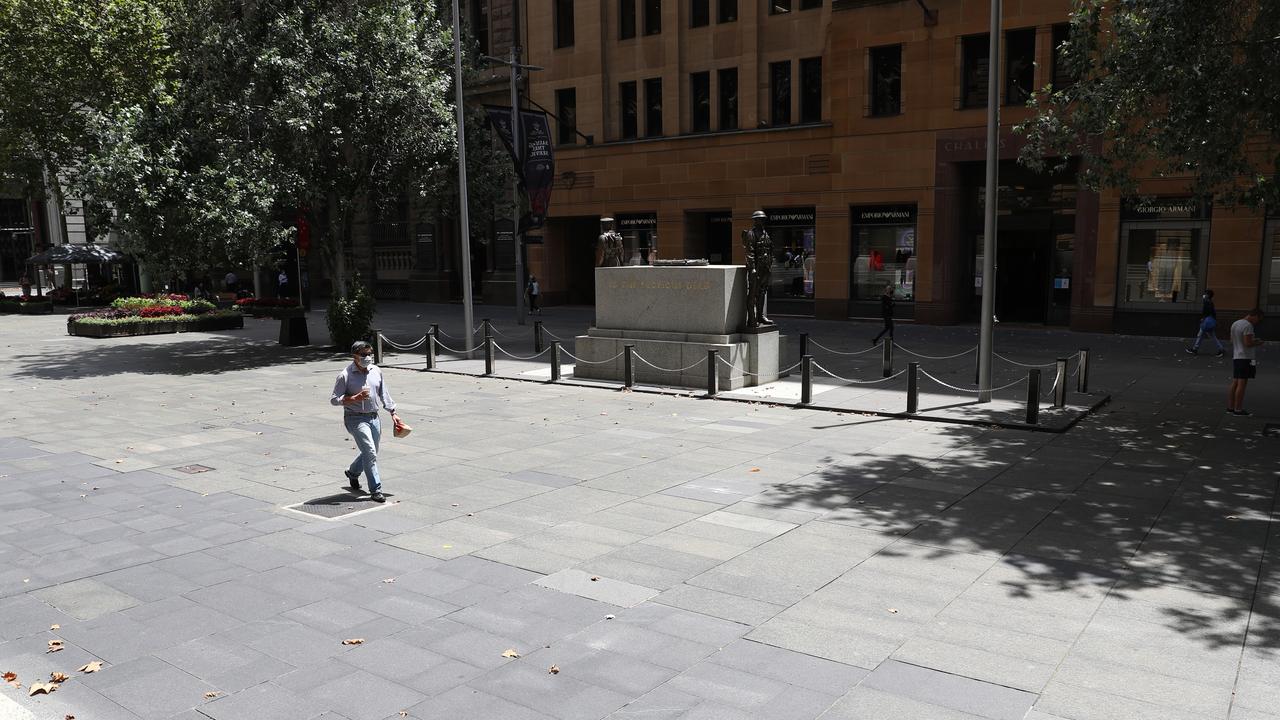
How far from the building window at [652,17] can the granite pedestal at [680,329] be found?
18.4 metres

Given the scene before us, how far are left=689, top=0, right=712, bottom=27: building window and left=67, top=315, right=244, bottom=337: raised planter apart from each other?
20.1 m

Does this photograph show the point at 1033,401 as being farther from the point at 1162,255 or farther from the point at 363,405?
the point at 1162,255

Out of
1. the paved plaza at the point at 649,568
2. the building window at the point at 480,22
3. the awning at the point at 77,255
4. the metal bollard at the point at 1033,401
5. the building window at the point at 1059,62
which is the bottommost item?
the paved plaza at the point at 649,568

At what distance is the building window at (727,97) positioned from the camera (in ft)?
107

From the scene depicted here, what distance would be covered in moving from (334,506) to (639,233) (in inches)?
1060

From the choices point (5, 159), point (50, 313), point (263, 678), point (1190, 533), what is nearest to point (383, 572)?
point (263, 678)

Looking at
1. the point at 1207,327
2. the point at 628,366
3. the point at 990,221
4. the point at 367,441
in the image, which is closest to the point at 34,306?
the point at 628,366

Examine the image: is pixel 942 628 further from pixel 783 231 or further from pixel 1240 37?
pixel 783 231

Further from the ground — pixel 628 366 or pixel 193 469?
pixel 628 366

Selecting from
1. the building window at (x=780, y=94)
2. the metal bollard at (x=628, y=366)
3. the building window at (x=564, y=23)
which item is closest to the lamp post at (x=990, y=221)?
the metal bollard at (x=628, y=366)

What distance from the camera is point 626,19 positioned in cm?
3522

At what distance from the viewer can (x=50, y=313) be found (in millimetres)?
41219

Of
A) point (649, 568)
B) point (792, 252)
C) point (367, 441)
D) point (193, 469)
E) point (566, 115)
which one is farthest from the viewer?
point (566, 115)

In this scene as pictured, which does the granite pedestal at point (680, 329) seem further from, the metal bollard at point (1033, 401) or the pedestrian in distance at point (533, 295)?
the pedestrian in distance at point (533, 295)
